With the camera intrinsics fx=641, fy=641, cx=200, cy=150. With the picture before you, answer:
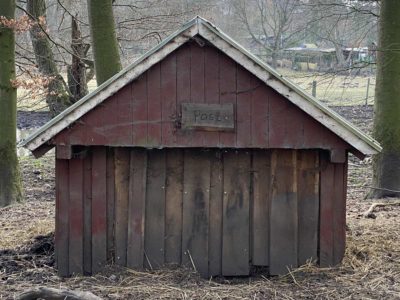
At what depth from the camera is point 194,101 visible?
738 cm

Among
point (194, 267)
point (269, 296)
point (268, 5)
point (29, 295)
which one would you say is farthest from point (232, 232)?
point (268, 5)

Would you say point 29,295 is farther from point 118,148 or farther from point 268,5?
point 268,5

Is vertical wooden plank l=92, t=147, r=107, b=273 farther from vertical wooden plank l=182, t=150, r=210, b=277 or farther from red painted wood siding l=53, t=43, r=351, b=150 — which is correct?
vertical wooden plank l=182, t=150, r=210, b=277

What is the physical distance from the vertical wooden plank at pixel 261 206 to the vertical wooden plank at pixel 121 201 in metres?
1.54

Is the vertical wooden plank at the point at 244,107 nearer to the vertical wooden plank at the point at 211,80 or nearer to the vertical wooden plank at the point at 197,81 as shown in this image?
the vertical wooden plank at the point at 211,80

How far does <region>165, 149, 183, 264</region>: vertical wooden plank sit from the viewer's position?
7.71 meters

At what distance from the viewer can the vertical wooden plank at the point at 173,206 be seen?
303 inches

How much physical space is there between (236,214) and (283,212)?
56cm

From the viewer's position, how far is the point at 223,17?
3544 cm

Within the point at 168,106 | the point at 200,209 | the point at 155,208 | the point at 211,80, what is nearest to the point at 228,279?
the point at 200,209

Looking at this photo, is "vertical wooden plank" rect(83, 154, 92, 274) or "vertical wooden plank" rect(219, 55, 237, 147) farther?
"vertical wooden plank" rect(83, 154, 92, 274)

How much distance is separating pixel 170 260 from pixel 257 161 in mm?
1599

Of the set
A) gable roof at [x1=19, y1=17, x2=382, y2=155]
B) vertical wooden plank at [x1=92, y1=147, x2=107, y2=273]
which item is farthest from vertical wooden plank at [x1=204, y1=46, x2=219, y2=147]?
vertical wooden plank at [x1=92, y1=147, x2=107, y2=273]

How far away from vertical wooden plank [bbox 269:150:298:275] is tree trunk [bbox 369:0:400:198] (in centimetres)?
507
